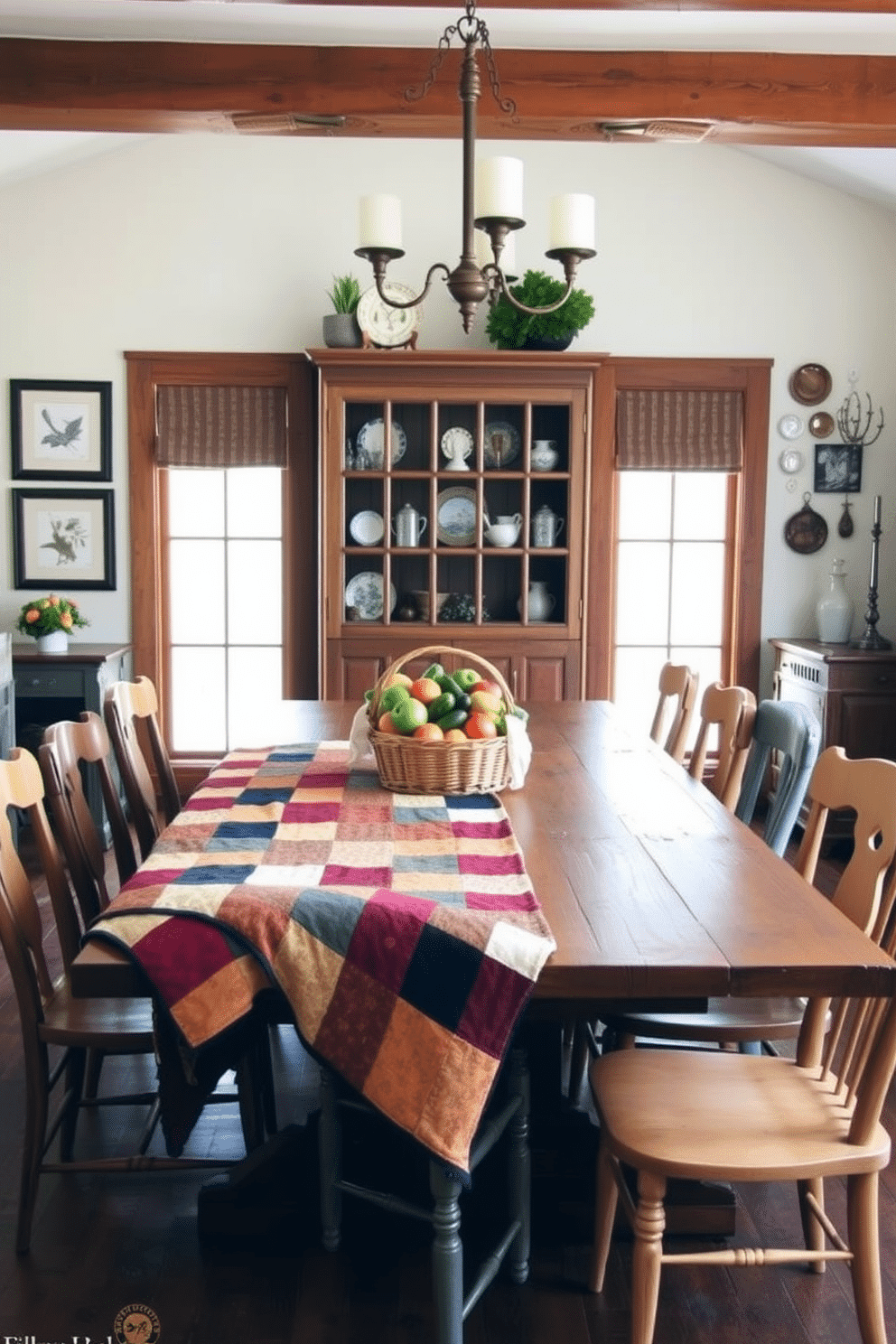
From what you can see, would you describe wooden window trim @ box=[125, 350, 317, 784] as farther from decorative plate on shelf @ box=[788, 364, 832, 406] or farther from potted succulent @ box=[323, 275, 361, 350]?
decorative plate on shelf @ box=[788, 364, 832, 406]

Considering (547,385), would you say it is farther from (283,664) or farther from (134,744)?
(134,744)

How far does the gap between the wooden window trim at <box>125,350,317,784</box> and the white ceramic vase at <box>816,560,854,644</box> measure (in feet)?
7.53

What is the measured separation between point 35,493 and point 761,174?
11.6 ft

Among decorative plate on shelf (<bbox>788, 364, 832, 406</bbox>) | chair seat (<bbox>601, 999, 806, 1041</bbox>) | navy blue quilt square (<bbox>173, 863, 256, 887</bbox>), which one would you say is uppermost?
decorative plate on shelf (<bbox>788, 364, 832, 406</bbox>)

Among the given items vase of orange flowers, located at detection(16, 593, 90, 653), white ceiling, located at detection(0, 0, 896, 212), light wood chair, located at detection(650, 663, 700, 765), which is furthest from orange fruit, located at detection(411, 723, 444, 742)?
vase of orange flowers, located at detection(16, 593, 90, 653)

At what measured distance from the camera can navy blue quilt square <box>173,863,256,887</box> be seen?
6.81 feet

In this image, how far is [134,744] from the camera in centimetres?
336

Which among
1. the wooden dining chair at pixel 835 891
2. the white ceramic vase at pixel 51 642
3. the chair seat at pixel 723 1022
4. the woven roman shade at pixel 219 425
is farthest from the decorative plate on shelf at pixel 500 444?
the chair seat at pixel 723 1022

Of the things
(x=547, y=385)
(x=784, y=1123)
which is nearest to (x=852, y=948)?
(x=784, y=1123)

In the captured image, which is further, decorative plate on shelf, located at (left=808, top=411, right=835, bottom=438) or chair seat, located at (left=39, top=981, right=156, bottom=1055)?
decorative plate on shelf, located at (left=808, top=411, right=835, bottom=438)

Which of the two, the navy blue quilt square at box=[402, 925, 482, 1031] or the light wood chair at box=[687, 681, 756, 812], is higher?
the light wood chair at box=[687, 681, 756, 812]

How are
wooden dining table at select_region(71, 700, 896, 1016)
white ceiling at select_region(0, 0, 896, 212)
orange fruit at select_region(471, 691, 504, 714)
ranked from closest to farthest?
1. wooden dining table at select_region(71, 700, 896, 1016)
2. orange fruit at select_region(471, 691, 504, 714)
3. white ceiling at select_region(0, 0, 896, 212)

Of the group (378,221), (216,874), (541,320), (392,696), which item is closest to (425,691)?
(392,696)

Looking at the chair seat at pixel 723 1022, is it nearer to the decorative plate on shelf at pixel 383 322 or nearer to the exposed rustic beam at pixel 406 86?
the exposed rustic beam at pixel 406 86
